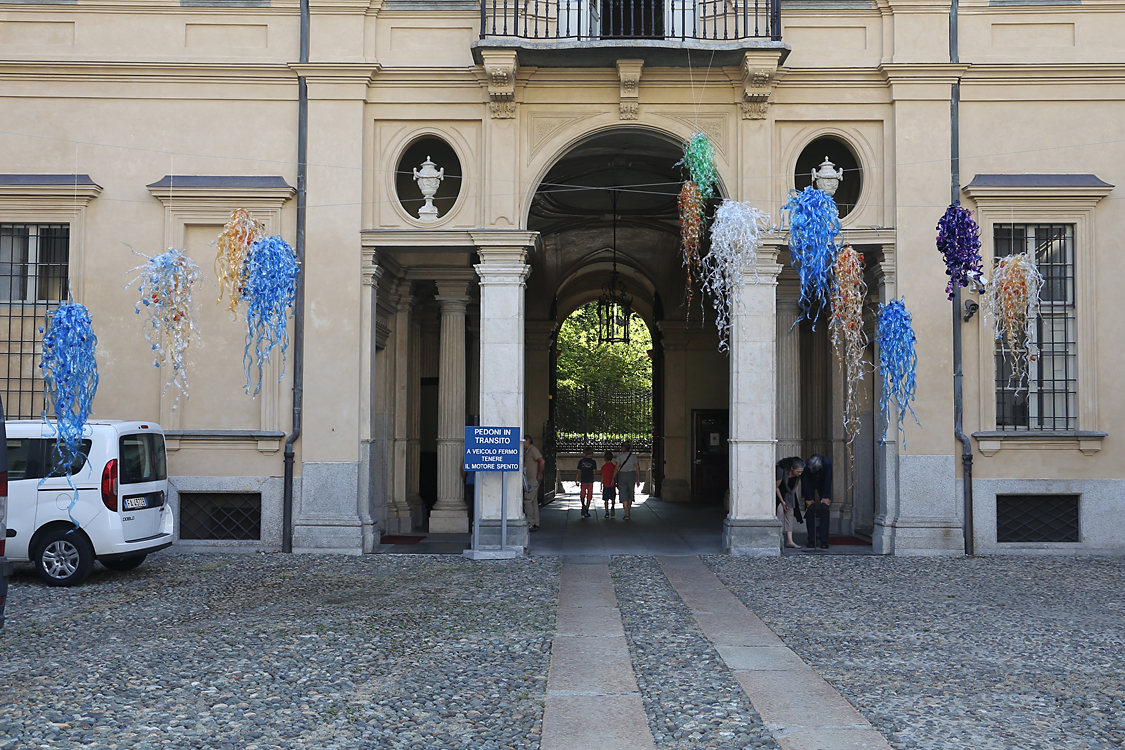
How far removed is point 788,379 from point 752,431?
2.81m

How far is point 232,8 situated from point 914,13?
9383 millimetres

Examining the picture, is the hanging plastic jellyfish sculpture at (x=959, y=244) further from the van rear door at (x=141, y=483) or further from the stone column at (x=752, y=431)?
the van rear door at (x=141, y=483)

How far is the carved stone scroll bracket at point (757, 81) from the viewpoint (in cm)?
1216

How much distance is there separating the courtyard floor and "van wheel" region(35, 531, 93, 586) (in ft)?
0.85

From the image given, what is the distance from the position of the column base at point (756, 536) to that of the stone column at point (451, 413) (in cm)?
468

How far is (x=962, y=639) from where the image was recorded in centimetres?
745

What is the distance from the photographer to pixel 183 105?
12.9 meters

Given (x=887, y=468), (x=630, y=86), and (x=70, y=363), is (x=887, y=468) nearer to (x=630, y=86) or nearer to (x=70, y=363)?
(x=630, y=86)

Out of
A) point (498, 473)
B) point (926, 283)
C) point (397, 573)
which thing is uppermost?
point (926, 283)

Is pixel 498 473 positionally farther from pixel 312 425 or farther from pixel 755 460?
pixel 755 460

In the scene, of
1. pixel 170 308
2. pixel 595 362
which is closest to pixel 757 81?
pixel 170 308

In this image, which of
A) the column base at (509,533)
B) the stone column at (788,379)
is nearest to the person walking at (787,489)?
the stone column at (788,379)

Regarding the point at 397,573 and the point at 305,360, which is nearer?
the point at 397,573

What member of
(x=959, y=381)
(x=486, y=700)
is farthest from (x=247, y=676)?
(x=959, y=381)
